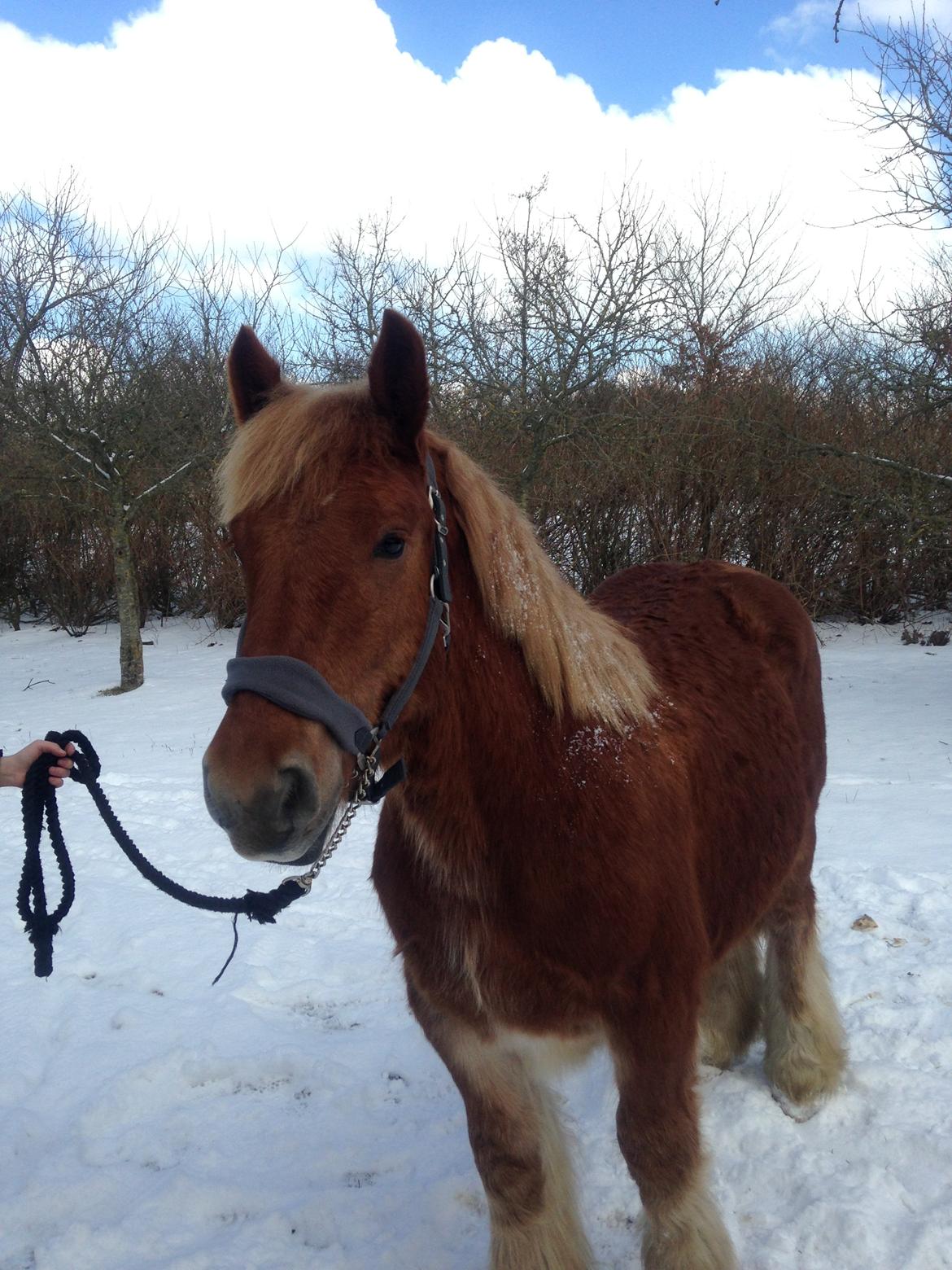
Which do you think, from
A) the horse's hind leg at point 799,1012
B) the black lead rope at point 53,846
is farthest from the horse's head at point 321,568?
the horse's hind leg at point 799,1012

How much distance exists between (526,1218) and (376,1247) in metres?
0.46

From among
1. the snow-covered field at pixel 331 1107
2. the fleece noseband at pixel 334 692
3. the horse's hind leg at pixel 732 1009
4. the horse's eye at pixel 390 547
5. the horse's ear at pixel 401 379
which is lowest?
the snow-covered field at pixel 331 1107

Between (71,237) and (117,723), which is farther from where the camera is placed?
(71,237)

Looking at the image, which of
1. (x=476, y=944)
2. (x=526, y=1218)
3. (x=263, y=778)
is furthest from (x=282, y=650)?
(x=526, y=1218)

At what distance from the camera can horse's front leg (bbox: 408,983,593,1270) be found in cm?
187

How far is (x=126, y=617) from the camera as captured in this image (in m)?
10.5

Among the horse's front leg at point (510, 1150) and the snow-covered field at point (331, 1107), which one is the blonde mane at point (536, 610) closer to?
the horse's front leg at point (510, 1150)

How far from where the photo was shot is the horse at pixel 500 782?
4.40 feet

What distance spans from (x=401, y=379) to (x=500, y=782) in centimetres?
80

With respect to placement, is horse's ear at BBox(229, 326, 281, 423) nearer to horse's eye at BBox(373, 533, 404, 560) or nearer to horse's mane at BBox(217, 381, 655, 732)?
horse's mane at BBox(217, 381, 655, 732)

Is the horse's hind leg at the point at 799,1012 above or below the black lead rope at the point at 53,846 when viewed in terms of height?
below

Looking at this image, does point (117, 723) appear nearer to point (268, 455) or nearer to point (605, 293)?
point (605, 293)

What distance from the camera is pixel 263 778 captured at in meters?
1.20

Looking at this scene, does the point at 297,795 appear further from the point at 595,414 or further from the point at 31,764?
the point at 595,414
